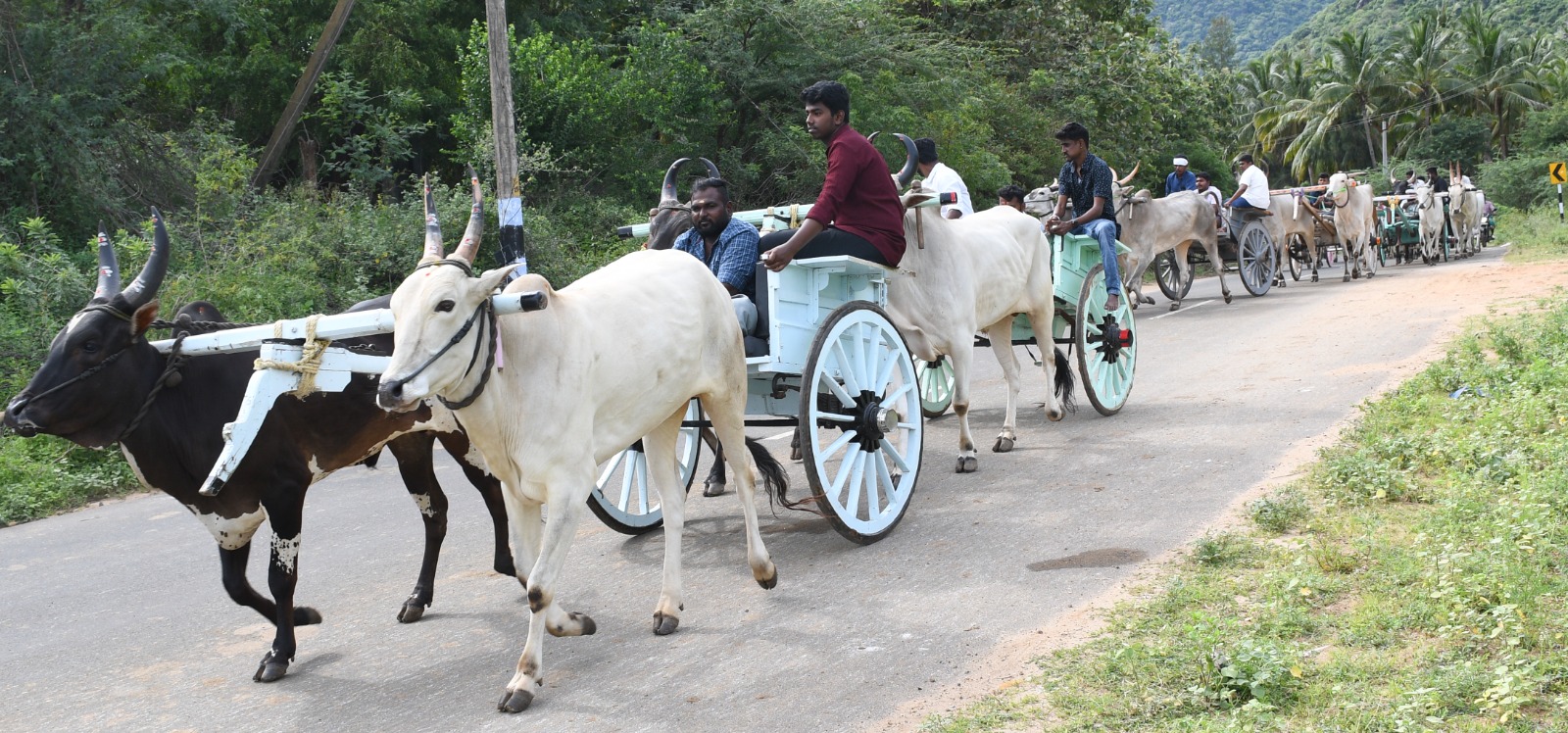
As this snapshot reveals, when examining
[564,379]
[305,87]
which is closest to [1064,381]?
[564,379]

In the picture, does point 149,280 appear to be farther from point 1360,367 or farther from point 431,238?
point 1360,367

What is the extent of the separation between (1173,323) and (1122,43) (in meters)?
13.6

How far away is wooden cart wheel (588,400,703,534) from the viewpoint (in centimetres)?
668

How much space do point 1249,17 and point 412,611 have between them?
169 meters

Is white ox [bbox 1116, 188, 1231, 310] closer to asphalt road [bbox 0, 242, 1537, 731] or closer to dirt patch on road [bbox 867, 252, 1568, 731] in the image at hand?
dirt patch on road [bbox 867, 252, 1568, 731]

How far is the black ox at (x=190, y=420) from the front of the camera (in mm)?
4855

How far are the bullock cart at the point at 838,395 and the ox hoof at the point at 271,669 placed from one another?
177 cm

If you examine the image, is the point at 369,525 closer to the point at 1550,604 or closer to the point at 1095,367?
the point at 1095,367

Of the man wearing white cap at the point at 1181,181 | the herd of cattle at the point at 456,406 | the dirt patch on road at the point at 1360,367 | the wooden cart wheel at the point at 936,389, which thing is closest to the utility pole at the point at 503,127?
the wooden cart wheel at the point at 936,389

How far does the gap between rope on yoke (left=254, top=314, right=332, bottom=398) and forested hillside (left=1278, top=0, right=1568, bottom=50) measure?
198 feet

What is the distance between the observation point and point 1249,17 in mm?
158000

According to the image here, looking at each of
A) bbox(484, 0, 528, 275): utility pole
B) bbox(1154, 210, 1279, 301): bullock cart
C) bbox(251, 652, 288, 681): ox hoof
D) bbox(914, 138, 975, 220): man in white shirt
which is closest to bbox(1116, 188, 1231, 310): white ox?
bbox(1154, 210, 1279, 301): bullock cart

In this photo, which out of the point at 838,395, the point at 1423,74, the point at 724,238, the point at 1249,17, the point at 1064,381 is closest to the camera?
the point at 838,395

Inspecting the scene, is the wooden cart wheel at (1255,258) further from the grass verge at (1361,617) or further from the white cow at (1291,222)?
the grass verge at (1361,617)
